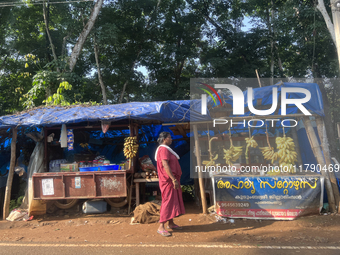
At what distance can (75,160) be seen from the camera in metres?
7.83

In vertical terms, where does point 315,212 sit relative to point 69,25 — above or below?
below

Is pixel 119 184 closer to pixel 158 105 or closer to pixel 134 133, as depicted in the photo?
pixel 134 133

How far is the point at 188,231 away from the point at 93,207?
110 inches

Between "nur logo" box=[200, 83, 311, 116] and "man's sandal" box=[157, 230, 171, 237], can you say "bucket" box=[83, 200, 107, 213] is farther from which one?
"nur logo" box=[200, 83, 311, 116]

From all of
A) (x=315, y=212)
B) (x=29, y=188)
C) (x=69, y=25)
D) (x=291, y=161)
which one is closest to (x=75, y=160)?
(x=29, y=188)

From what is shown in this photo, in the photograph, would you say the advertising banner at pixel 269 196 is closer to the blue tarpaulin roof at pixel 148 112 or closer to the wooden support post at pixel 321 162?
the wooden support post at pixel 321 162

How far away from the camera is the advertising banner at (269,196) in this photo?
5.68 m

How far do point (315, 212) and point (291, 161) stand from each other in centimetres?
113

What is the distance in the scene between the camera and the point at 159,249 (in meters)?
4.20

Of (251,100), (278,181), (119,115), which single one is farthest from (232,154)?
(119,115)

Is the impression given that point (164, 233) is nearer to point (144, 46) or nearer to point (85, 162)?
point (85, 162)

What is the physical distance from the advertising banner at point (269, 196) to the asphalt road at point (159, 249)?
1.61 meters

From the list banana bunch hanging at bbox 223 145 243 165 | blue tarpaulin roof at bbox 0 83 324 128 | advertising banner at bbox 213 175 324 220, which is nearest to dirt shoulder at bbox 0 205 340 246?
advertising banner at bbox 213 175 324 220

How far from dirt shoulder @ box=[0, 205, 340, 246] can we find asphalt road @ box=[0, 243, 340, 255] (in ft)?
0.75
